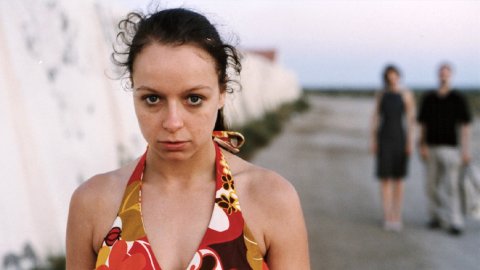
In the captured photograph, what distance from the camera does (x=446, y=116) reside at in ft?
24.3

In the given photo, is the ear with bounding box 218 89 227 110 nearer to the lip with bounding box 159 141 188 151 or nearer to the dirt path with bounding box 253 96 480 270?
the lip with bounding box 159 141 188 151

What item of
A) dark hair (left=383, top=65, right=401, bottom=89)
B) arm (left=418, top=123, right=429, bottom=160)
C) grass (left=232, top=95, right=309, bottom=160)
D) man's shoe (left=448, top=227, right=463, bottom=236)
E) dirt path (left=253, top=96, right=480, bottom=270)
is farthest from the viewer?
grass (left=232, top=95, right=309, bottom=160)

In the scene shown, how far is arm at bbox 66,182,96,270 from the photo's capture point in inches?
68.3

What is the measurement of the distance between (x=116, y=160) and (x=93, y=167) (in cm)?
82

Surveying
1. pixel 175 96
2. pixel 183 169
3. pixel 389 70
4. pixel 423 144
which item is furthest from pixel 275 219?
pixel 423 144

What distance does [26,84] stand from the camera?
4898mm

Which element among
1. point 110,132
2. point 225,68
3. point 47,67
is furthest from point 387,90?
point 225,68

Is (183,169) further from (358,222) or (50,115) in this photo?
(358,222)

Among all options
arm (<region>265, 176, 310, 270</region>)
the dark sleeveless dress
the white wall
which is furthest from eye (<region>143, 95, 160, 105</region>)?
the dark sleeveless dress

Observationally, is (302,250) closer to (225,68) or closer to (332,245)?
(225,68)

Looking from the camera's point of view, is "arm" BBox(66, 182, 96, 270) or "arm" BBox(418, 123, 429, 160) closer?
"arm" BBox(66, 182, 96, 270)

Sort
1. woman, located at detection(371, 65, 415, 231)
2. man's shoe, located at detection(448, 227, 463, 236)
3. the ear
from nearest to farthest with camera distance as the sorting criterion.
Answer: the ear < man's shoe, located at detection(448, 227, 463, 236) < woman, located at detection(371, 65, 415, 231)

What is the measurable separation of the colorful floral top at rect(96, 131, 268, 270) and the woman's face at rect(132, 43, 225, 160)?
165 millimetres

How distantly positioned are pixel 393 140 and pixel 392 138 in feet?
0.08
